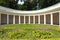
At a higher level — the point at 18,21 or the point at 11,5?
the point at 11,5

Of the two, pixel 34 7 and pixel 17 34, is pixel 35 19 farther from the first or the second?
pixel 17 34

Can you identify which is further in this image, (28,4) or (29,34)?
(28,4)

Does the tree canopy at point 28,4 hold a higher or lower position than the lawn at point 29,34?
higher

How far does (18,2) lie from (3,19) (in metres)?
21.5

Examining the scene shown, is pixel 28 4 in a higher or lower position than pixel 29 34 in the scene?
higher

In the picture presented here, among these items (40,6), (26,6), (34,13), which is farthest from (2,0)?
(34,13)

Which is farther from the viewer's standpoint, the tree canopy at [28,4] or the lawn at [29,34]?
the tree canopy at [28,4]

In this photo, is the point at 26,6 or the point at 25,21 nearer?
the point at 25,21

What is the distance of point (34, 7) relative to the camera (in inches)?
2271

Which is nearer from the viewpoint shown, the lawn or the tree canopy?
the lawn

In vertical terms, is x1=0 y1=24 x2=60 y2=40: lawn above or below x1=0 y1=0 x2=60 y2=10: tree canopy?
below

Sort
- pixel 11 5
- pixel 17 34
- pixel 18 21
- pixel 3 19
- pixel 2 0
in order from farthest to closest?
pixel 11 5
pixel 2 0
pixel 18 21
pixel 3 19
pixel 17 34


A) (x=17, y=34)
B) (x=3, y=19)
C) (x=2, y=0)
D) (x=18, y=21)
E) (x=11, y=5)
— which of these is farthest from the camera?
(x=11, y=5)

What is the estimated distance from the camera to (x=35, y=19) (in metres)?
41.6
